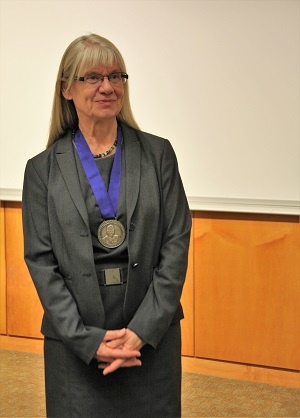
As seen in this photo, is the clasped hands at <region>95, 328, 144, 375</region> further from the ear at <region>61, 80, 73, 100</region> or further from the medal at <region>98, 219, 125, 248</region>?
the ear at <region>61, 80, 73, 100</region>

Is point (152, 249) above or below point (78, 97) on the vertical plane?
below

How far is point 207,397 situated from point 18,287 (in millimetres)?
1452

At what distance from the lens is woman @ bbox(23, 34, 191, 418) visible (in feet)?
7.43

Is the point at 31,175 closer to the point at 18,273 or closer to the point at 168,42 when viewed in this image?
the point at 168,42

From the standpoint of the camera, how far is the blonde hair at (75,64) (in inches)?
89.7

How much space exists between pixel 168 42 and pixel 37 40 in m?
0.84

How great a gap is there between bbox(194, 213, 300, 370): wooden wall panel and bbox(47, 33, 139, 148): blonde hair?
175 cm

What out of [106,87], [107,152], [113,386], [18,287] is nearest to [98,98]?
[106,87]

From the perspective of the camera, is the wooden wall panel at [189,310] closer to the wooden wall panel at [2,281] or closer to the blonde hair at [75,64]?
the wooden wall panel at [2,281]

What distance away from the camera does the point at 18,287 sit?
15.5 feet

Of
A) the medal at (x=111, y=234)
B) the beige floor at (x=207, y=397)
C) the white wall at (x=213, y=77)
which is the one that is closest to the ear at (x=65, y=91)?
the medal at (x=111, y=234)

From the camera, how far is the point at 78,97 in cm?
235

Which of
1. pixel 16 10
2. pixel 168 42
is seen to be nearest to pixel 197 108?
pixel 168 42

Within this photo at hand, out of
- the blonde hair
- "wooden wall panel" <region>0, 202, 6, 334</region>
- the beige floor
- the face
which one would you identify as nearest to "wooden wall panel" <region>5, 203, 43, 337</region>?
"wooden wall panel" <region>0, 202, 6, 334</region>
